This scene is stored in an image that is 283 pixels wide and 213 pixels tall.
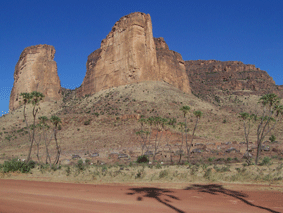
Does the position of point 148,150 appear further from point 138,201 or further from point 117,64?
point 117,64

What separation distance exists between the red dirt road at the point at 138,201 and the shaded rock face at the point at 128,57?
5545cm

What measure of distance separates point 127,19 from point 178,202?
213 feet

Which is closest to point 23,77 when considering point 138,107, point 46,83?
point 46,83

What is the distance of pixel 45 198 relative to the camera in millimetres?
8477

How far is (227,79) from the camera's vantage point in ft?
383

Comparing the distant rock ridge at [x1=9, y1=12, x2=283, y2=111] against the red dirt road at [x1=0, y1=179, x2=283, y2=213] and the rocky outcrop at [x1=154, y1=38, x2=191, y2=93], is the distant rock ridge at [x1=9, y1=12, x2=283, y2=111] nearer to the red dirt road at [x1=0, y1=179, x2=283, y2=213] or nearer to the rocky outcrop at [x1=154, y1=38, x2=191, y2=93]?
the rocky outcrop at [x1=154, y1=38, x2=191, y2=93]

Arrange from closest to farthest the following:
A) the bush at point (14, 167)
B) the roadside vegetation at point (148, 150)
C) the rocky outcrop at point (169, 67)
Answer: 1. the roadside vegetation at point (148, 150)
2. the bush at point (14, 167)
3. the rocky outcrop at point (169, 67)

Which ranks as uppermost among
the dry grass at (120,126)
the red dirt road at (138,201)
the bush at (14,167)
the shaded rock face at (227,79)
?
the shaded rock face at (227,79)

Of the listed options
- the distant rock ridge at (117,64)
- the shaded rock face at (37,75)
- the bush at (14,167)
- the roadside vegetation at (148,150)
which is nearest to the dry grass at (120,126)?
the roadside vegetation at (148,150)

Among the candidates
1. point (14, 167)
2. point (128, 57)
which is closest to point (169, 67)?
point (128, 57)

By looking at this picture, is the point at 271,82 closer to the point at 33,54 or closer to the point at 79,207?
the point at 33,54

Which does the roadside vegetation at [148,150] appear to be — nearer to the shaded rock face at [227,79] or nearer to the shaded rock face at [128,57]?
the shaded rock face at [128,57]

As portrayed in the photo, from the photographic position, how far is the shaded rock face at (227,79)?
107000mm

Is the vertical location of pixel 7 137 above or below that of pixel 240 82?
below
